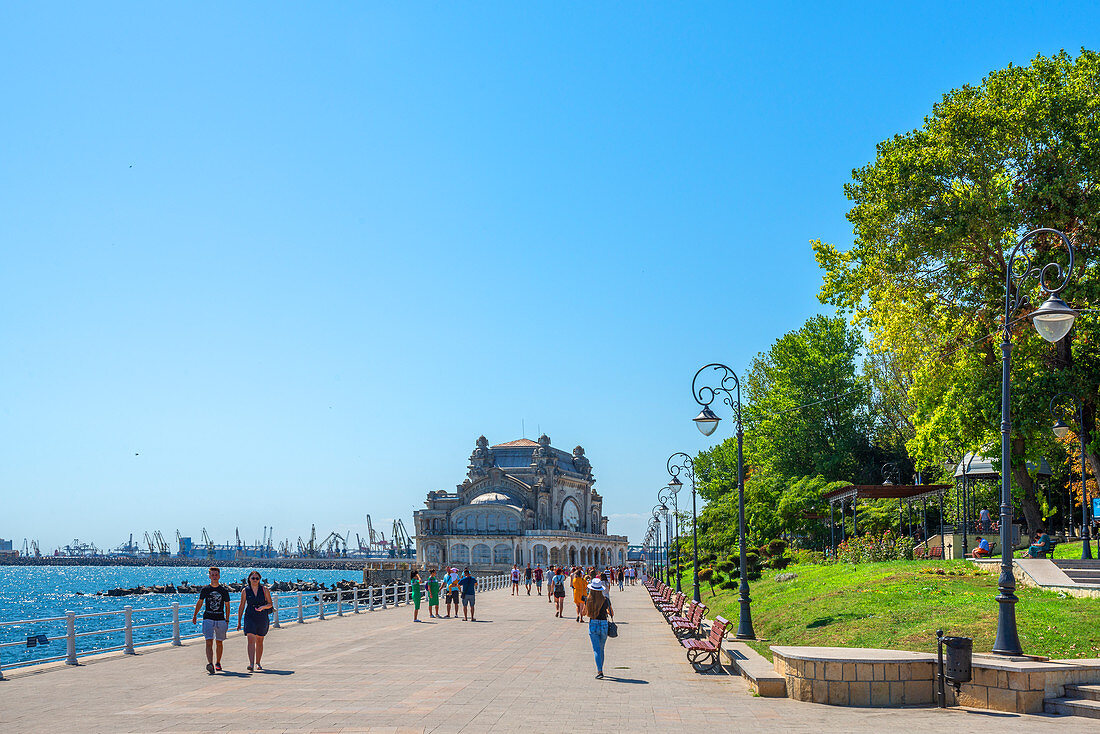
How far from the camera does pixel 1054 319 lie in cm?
1255

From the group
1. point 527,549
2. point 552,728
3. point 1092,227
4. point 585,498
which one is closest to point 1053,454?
point 1092,227

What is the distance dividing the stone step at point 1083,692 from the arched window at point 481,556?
116 metres

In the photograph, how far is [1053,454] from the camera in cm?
3241

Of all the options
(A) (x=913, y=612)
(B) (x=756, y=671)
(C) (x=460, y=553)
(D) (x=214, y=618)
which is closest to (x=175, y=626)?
(D) (x=214, y=618)

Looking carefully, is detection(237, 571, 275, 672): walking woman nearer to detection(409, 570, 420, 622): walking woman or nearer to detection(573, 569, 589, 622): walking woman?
detection(409, 570, 420, 622): walking woman

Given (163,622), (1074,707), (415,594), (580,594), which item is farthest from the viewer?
(163,622)

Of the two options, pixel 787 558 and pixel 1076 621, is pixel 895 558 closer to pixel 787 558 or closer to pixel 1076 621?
pixel 787 558

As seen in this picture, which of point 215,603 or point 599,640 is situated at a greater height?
point 215,603

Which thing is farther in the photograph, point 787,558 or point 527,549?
point 527,549

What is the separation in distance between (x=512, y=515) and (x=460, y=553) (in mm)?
8798

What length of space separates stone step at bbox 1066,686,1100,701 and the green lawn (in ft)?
7.17

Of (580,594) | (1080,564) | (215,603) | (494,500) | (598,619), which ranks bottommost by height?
(494,500)

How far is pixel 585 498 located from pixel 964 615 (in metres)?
133

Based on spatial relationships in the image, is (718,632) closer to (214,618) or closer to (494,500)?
(214,618)
